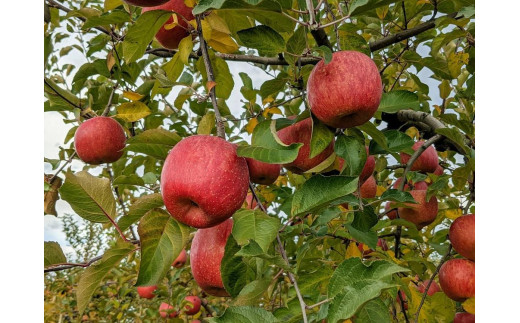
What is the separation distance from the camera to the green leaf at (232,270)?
915mm

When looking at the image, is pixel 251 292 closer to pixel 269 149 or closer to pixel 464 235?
pixel 269 149

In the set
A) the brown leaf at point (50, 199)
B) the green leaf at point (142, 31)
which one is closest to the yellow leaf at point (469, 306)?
the green leaf at point (142, 31)

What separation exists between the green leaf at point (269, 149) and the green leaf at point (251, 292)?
0.93 ft

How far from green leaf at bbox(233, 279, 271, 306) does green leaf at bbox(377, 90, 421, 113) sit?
0.59 meters

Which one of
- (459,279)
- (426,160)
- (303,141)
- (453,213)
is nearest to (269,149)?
(303,141)

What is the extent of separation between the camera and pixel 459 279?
5.41ft

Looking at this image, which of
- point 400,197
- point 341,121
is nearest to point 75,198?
point 341,121

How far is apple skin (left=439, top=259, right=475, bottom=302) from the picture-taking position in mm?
1640

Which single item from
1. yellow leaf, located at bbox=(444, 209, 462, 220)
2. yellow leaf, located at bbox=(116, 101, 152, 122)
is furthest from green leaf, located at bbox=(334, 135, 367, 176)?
yellow leaf, located at bbox=(444, 209, 462, 220)

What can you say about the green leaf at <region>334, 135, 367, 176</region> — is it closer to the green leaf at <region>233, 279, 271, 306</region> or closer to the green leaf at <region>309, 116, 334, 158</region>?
the green leaf at <region>309, 116, 334, 158</region>

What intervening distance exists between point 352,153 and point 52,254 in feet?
2.57

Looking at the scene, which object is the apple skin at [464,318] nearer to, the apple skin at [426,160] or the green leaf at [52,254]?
the apple skin at [426,160]

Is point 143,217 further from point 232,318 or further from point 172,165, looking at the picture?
point 232,318

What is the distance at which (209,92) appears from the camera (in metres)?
0.93
